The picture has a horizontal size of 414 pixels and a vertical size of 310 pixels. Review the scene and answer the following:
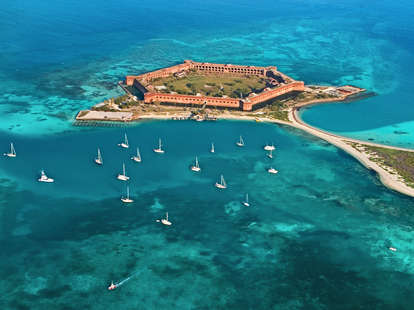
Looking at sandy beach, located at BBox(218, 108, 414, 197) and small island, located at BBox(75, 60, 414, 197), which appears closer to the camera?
sandy beach, located at BBox(218, 108, 414, 197)

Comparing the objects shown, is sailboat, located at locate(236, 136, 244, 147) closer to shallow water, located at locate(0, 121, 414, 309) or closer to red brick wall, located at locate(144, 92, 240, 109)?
shallow water, located at locate(0, 121, 414, 309)

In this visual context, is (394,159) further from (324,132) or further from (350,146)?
(324,132)

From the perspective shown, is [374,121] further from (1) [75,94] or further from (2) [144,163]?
(1) [75,94]

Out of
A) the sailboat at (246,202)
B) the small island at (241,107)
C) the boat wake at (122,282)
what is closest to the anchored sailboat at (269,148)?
the small island at (241,107)

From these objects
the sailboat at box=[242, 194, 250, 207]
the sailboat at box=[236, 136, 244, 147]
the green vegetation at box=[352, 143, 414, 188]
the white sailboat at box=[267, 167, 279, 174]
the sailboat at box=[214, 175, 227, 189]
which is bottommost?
the sailboat at box=[242, 194, 250, 207]

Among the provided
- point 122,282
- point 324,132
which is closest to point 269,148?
point 324,132

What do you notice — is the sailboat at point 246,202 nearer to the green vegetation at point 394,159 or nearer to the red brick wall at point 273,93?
the green vegetation at point 394,159

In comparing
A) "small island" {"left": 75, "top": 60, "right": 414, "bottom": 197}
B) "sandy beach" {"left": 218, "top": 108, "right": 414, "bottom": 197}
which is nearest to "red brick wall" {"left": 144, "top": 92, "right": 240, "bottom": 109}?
"small island" {"left": 75, "top": 60, "right": 414, "bottom": 197}
